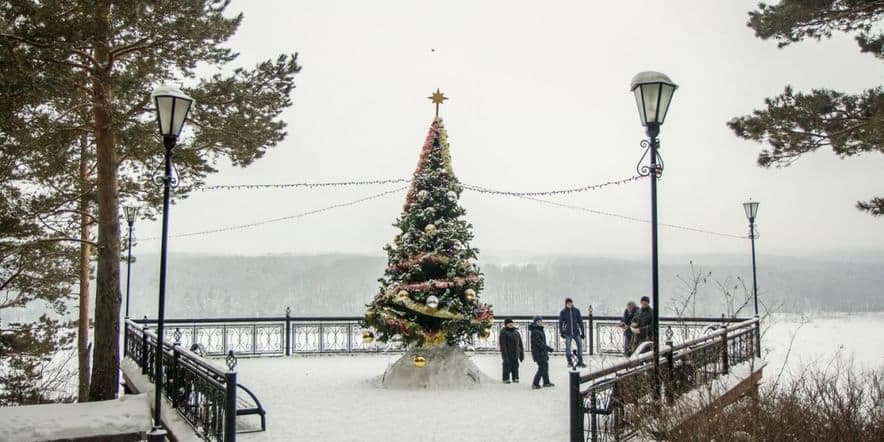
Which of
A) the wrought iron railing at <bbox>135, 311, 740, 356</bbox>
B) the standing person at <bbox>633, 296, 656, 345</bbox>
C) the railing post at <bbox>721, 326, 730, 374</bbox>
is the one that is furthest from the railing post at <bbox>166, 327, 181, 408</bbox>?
the wrought iron railing at <bbox>135, 311, 740, 356</bbox>

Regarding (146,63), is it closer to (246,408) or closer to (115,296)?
(115,296)

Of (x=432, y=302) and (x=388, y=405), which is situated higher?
(x=432, y=302)

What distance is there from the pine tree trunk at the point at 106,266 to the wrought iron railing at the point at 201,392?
4244 millimetres

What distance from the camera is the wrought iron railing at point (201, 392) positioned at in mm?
7723

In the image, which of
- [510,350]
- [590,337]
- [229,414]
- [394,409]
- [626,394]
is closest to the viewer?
[229,414]

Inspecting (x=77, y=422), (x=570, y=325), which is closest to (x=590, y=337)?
(x=570, y=325)

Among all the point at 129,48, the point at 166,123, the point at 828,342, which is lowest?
the point at 828,342

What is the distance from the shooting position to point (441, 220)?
49.4ft

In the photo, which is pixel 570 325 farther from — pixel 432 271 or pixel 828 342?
pixel 828 342

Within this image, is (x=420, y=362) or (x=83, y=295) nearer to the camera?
(x=420, y=362)

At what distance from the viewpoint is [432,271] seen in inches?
593

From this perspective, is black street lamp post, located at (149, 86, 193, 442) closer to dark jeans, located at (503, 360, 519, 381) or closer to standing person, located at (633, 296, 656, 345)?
dark jeans, located at (503, 360, 519, 381)

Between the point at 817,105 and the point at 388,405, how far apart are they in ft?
33.0

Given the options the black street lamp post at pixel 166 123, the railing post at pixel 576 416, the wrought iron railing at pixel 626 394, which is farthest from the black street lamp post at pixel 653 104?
the black street lamp post at pixel 166 123
